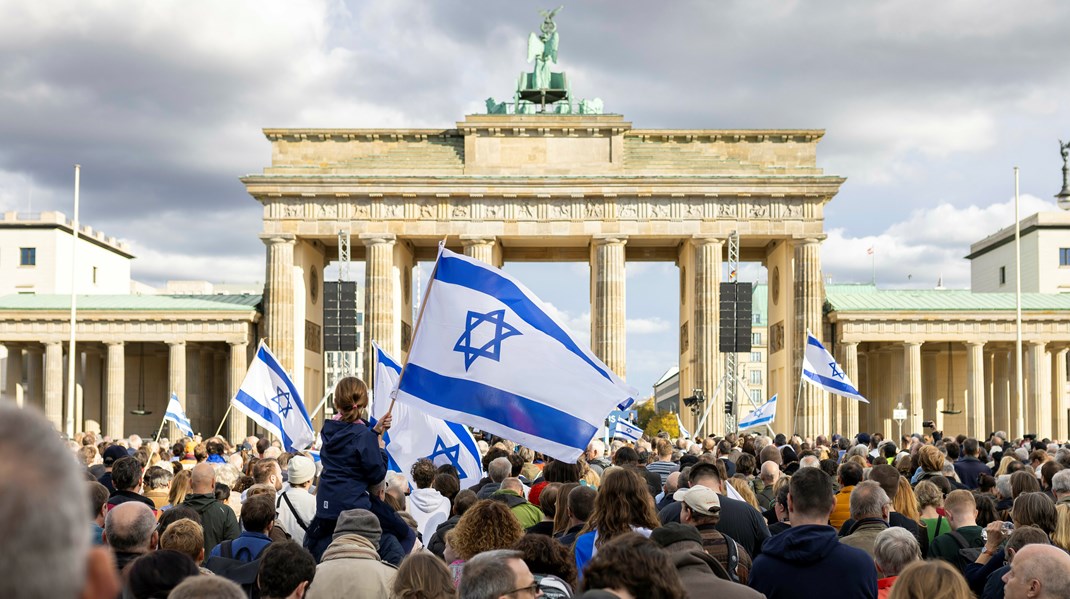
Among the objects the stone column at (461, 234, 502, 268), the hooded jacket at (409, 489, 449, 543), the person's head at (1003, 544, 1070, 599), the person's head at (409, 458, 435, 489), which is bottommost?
the hooded jacket at (409, 489, 449, 543)

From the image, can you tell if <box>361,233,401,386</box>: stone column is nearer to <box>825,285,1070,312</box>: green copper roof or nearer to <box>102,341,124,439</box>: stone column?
<box>102,341,124,439</box>: stone column

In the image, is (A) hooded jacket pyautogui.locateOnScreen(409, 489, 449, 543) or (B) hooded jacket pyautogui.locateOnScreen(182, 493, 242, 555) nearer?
(B) hooded jacket pyautogui.locateOnScreen(182, 493, 242, 555)

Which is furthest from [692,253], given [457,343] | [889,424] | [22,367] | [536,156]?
[457,343]

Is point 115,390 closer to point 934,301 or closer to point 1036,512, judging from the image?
point 934,301

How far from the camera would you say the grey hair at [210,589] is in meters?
4.22

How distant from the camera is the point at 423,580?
591cm

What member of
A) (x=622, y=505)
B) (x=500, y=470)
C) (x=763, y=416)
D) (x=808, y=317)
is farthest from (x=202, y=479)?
(x=808, y=317)

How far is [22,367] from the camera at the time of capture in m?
66.5

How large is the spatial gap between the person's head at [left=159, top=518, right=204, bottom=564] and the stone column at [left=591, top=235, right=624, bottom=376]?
50957mm

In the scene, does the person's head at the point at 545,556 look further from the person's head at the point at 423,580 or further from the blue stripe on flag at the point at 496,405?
the blue stripe on flag at the point at 496,405

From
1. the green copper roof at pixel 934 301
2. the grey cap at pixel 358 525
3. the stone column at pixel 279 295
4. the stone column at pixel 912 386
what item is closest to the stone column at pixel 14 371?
the stone column at pixel 279 295

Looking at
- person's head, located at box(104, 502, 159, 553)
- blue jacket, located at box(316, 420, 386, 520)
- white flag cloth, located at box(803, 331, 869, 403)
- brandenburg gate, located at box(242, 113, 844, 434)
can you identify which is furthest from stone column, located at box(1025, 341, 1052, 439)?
person's head, located at box(104, 502, 159, 553)

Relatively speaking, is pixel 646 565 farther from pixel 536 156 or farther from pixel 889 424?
pixel 889 424

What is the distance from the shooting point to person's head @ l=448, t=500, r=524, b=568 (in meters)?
7.05
